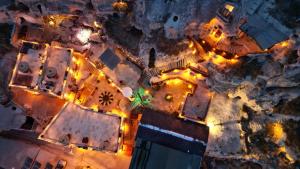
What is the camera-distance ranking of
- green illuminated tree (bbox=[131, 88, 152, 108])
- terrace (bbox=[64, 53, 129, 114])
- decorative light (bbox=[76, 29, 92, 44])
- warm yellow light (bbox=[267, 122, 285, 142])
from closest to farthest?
warm yellow light (bbox=[267, 122, 285, 142]), green illuminated tree (bbox=[131, 88, 152, 108]), terrace (bbox=[64, 53, 129, 114]), decorative light (bbox=[76, 29, 92, 44])

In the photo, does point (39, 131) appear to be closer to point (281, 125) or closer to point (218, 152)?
point (218, 152)

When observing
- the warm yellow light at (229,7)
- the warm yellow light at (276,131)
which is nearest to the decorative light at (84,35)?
the warm yellow light at (229,7)

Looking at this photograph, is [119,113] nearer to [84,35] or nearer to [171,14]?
[84,35]

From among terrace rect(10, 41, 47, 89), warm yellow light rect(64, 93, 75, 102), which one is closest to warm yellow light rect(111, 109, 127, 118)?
warm yellow light rect(64, 93, 75, 102)

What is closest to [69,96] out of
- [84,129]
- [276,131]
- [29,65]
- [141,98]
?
[84,129]

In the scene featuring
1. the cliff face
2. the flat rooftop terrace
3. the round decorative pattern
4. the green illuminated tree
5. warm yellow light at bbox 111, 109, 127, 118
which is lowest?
the flat rooftop terrace

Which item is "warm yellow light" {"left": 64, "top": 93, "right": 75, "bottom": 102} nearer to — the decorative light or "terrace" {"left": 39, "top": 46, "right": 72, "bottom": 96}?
"terrace" {"left": 39, "top": 46, "right": 72, "bottom": 96}


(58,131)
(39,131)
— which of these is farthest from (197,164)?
(39,131)

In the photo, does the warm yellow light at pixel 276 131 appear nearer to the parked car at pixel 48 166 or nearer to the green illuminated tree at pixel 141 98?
the green illuminated tree at pixel 141 98

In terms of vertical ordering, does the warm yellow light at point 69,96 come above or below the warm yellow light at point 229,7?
below
